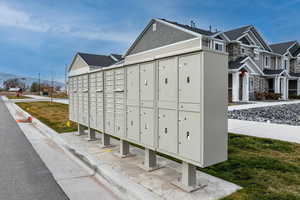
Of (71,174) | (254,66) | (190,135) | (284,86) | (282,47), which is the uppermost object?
(282,47)

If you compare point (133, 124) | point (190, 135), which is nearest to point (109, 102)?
point (133, 124)

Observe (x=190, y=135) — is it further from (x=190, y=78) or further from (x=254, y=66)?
(x=254, y=66)

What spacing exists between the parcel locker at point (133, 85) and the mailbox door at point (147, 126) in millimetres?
341

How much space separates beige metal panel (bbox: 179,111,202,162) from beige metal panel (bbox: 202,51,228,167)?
92 millimetres

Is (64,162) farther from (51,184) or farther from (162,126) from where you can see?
(162,126)

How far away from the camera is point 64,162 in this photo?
174 inches

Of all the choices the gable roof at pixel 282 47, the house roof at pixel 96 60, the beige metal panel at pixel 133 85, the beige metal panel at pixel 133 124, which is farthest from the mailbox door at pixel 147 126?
the gable roof at pixel 282 47

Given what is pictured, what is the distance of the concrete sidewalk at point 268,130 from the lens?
5.47m

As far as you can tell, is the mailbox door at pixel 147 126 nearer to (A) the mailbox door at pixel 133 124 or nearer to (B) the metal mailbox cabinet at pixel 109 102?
(A) the mailbox door at pixel 133 124

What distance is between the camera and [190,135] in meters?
2.75

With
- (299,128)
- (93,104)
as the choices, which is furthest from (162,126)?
(299,128)

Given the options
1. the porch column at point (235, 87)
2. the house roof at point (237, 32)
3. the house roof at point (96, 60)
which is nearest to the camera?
the porch column at point (235, 87)

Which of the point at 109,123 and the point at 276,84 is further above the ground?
the point at 276,84

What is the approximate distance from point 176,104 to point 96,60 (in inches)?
1030
